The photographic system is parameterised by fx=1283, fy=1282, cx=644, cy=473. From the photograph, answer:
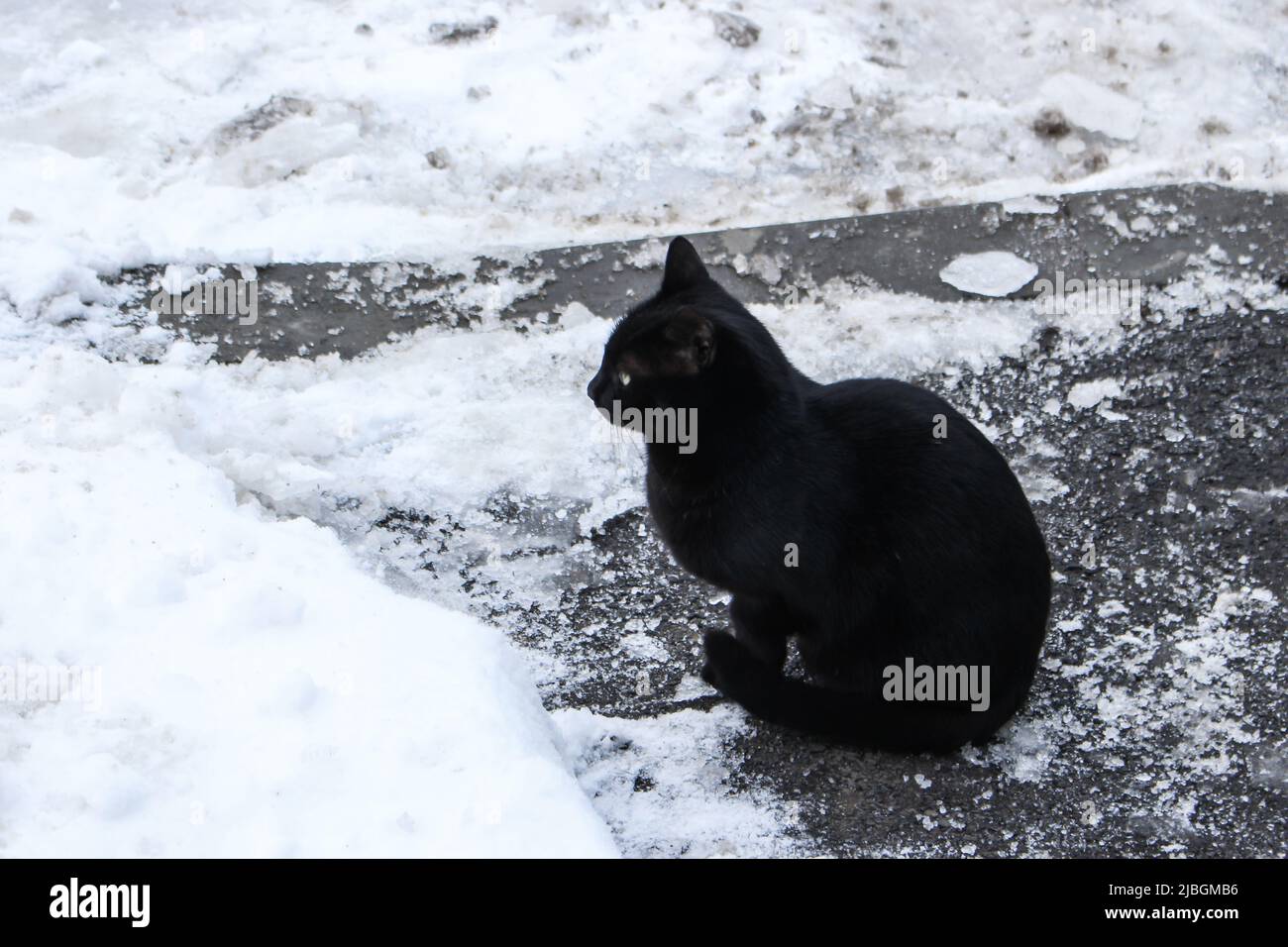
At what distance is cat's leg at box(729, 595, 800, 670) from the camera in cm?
355

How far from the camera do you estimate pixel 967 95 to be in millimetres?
6582

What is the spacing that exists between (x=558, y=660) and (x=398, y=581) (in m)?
0.67

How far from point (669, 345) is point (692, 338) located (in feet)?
0.26

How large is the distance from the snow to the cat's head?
763mm

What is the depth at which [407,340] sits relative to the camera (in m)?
5.17

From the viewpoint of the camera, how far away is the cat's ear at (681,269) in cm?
362

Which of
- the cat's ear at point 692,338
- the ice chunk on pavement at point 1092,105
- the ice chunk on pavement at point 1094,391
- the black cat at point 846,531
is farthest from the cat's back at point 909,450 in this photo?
the ice chunk on pavement at point 1092,105

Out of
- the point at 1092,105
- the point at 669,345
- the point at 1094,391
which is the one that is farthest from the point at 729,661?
the point at 1092,105

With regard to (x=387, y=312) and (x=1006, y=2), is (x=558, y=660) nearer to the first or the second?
(x=387, y=312)

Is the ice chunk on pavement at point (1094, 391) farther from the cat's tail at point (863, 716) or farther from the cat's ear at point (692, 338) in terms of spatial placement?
the cat's ear at point (692, 338)

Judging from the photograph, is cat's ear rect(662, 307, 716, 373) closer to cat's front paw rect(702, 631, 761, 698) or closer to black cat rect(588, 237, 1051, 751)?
black cat rect(588, 237, 1051, 751)

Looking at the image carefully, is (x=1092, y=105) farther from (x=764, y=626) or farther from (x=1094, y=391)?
(x=764, y=626)

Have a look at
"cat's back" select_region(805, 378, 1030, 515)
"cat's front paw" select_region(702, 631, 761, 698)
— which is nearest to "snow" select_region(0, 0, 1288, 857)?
"cat's front paw" select_region(702, 631, 761, 698)
